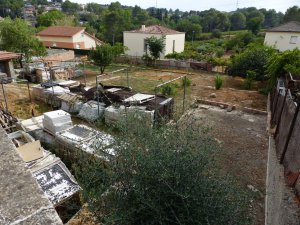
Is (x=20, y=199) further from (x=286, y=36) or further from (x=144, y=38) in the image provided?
(x=286, y=36)

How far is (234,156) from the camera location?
664 centimetres

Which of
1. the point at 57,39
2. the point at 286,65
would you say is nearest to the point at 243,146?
the point at 286,65

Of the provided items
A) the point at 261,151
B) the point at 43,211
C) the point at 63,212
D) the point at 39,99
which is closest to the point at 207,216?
the point at 43,211

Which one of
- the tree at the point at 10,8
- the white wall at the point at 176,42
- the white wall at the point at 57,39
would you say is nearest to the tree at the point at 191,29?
the white wall at the point at 176,42

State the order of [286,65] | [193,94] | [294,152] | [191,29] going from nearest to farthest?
[294,152]
[286,65]
[193,94]
[191,29]

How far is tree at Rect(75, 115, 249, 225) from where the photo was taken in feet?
8.56

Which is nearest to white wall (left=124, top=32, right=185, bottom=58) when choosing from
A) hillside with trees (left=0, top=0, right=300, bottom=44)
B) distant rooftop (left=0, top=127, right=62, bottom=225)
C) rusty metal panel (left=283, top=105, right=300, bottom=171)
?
hillside with trees (left=0, top=0, right=300, bottom=44)

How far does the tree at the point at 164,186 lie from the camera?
2609 millimetres

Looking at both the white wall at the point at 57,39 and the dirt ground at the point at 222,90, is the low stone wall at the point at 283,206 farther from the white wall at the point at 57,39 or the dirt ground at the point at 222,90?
the white wall at the point at 57,39

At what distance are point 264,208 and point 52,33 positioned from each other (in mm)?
36405

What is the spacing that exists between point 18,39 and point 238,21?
6622cm

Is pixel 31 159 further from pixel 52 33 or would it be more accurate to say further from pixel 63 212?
pixel 52 33

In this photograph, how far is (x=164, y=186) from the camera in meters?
2.74

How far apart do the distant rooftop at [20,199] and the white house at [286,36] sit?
98.6 feet
